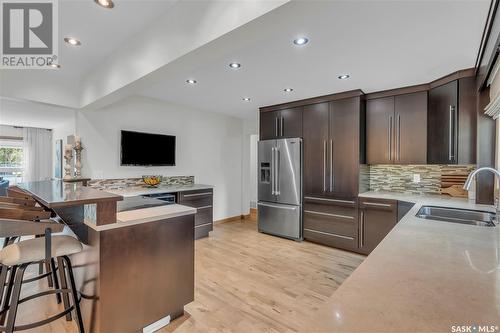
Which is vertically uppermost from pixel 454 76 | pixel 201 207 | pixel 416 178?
pixel 454 76

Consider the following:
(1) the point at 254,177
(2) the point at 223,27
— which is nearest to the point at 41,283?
(2) the point at 223,27

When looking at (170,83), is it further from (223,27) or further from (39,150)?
(39,150)

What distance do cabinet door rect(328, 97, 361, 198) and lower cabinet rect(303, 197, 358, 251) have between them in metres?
0.18

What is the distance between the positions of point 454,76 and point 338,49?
1.64m

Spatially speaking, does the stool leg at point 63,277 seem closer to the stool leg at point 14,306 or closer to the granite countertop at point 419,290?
the stool leg at point 14,306

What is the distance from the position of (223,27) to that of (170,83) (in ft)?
7.28

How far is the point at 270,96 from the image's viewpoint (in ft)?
12.7

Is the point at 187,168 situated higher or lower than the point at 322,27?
lower

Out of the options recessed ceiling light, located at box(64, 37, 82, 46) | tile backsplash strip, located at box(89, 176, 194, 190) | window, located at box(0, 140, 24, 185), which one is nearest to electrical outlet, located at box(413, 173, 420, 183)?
tile backsplash strip, located at box(89, 176, 194, 190)

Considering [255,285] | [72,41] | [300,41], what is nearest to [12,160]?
[72,41]

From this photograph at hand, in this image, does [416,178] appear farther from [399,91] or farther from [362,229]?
[399,91]

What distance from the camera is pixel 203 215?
4293 mm

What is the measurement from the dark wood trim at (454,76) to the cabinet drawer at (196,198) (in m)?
3.77

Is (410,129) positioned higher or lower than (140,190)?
higher
